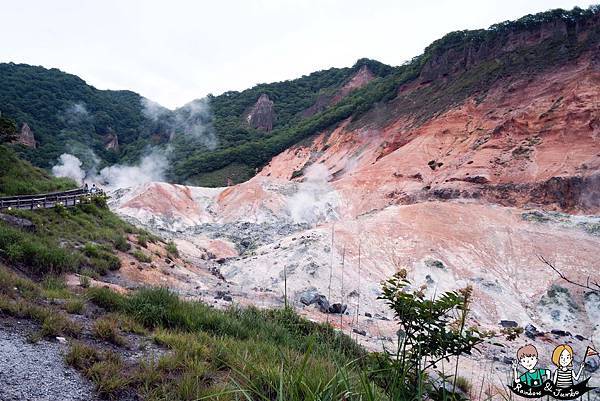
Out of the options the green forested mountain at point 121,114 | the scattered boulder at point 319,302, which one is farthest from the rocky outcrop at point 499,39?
the green forested mountain at point 121,114

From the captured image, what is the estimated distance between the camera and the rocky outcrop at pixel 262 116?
254ft

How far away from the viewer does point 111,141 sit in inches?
2945

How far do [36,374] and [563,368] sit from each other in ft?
12.8

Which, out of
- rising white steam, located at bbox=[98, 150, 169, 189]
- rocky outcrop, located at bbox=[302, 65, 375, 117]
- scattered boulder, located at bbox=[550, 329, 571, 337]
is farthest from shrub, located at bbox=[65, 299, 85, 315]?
rocky outcrop, located at bbox=[302, 65, 375, 117]

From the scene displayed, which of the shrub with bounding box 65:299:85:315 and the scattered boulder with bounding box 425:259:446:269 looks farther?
the scattered boulder with bounding box 425:259:446:269

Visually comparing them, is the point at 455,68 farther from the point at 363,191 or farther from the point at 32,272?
the point at 32,272

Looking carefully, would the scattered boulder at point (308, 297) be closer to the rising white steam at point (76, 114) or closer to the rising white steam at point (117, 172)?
the rising white steam at point (117, 172)

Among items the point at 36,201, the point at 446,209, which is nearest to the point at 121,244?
the point at 36,201

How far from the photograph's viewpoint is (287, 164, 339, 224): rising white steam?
30.3m

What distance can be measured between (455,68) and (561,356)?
4513 centimetres

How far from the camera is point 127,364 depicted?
12.9 feet

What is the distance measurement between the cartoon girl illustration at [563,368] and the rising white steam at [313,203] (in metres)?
27.6

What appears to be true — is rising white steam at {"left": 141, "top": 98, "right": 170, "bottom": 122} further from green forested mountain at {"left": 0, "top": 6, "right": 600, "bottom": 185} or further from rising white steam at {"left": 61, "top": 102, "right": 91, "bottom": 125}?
rising white steam at {"left": 61, "top": 102, "right": 91, "bottom": 125}

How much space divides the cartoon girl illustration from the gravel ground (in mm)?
3292
